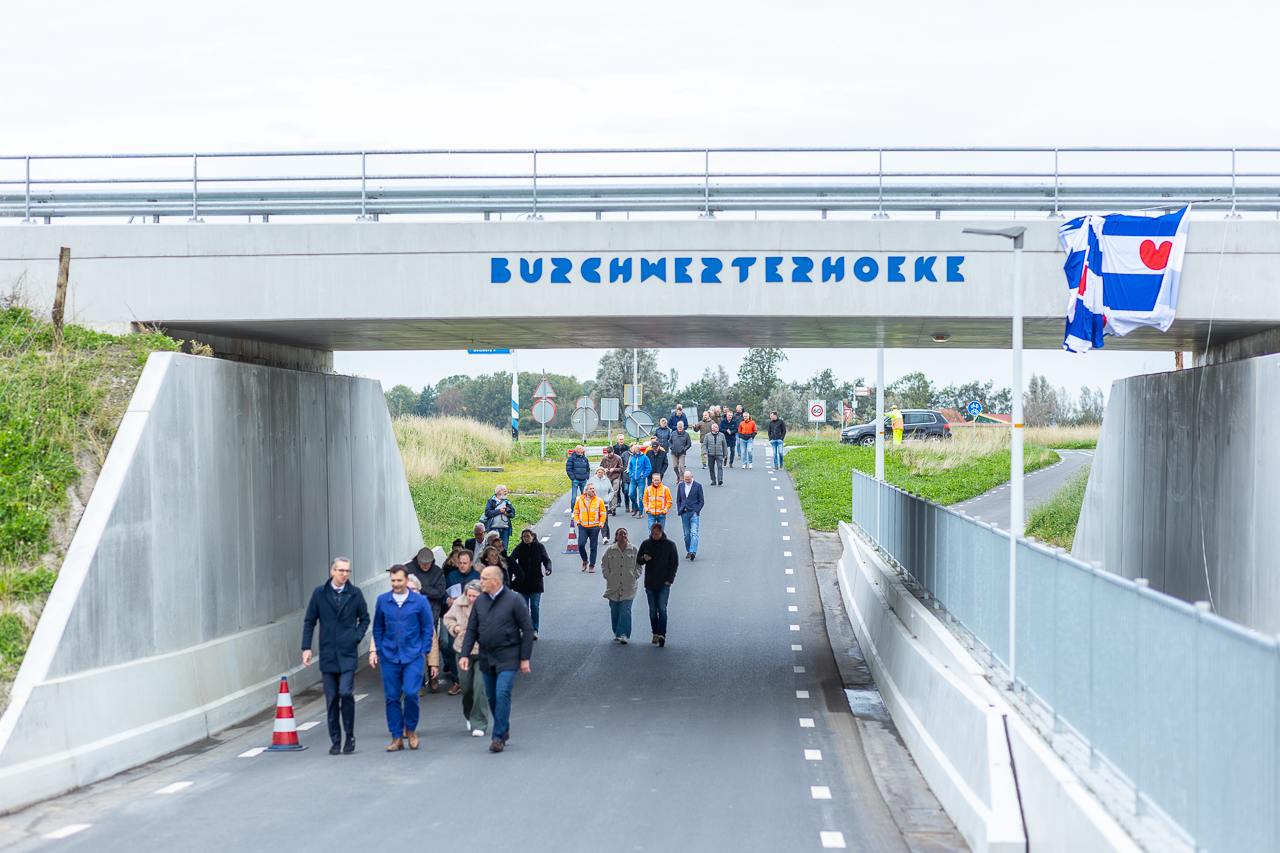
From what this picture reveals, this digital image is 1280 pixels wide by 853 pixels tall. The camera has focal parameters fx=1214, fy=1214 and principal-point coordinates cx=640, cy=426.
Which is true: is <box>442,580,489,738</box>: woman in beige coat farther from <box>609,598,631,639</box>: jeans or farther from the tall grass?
the tall grass

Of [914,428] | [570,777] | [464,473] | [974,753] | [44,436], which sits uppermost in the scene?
[44,436]

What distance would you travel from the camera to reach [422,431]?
138 ft

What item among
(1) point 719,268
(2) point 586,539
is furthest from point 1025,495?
(1) point 719,268

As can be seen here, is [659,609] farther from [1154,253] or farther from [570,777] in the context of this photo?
[1154,253]

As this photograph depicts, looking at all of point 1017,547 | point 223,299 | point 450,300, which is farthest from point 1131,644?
point 223,299

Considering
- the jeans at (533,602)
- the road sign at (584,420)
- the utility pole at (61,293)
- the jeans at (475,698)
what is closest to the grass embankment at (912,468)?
the road sign at (584,420)

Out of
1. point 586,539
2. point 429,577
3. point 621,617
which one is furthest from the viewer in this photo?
point 586,539

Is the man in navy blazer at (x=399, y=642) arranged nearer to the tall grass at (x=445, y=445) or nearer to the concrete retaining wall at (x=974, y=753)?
the concrete retaining wall at (x=974, y=753)

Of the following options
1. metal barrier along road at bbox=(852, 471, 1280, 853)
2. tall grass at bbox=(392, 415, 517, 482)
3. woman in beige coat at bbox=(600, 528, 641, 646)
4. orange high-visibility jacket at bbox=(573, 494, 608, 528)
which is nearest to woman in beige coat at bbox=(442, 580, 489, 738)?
woman in beige coat at bbox=(600, 528, 641, 646)

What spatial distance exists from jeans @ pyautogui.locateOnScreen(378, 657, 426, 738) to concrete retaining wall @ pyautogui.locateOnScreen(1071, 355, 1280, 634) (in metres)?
8.38

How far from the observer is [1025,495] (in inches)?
1431

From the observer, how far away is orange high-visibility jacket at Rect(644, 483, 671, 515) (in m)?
23.2

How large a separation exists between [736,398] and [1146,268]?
7538cm

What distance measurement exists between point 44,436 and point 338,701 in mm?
4313
